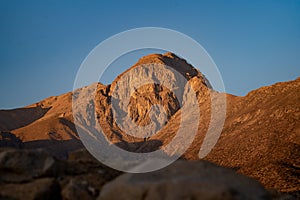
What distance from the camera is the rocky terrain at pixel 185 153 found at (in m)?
10.3

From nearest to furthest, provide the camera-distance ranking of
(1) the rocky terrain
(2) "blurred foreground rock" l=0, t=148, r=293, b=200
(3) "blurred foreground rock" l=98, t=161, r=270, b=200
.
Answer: (3) "blurred foreground rock" l=98, t=161, r=270, b=200
(2) "blurred foreground rock" l=0, t=148, r=293, b=200
(1) the rocky terrain

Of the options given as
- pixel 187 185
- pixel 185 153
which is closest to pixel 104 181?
pixel 187 185

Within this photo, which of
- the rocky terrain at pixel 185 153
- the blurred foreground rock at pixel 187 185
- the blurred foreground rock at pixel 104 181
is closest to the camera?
the blurred foreground rock at pixel 187 185

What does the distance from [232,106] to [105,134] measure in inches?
3105

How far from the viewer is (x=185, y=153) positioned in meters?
103

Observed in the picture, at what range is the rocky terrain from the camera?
10.3 meters

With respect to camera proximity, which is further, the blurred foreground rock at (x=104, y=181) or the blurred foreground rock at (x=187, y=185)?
the blurred foreground rock at (x=104, y=181)

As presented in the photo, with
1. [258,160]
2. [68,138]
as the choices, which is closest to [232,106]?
[258,160]

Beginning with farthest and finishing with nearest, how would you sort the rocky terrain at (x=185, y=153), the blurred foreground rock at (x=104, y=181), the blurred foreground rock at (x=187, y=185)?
1. the rocky terrain at (x=185, y=153)
2. the blurred foreground rock at (x=104, y=181)
3. the blurred foreground rock at (x=187, y=185)

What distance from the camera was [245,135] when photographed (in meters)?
84.8

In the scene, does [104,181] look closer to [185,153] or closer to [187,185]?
[187,185]

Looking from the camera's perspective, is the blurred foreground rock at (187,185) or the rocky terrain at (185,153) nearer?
the blurred foreground rock at (187,185)

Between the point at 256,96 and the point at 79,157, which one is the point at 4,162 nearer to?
the point at 79,157

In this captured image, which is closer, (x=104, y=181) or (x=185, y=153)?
(x=104, y=181)
